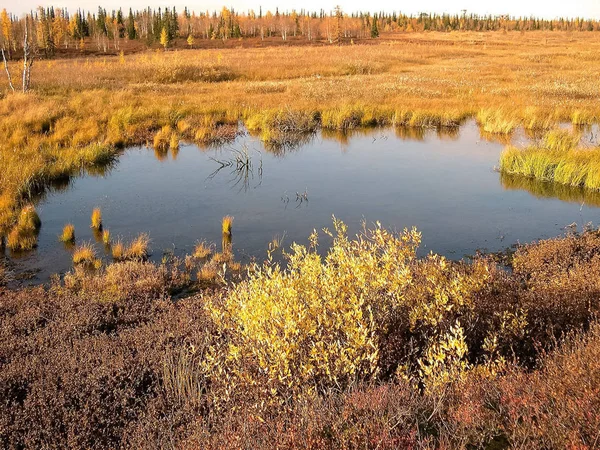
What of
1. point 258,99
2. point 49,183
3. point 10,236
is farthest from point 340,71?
point 10,236

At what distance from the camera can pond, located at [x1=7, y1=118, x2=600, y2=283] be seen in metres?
9.91

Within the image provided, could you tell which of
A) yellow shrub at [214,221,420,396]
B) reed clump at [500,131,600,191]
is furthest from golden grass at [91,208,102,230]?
reed clump at [500,131,600,191]

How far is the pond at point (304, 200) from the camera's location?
991 centimetres

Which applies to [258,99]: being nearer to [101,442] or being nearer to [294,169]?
[294,169]

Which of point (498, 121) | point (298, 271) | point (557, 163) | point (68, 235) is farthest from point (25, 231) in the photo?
point (498, 121)

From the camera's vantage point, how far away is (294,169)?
49.4 ft

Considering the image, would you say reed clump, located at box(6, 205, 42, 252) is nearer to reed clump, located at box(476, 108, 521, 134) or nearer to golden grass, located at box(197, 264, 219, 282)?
golden grass, located at box(197, 264, 219, 282)

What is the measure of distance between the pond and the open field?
128 cm

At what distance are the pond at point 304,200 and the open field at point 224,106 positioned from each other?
128 cm

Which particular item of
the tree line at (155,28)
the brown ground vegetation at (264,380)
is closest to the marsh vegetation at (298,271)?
the brown ground vegetation at (264,380)

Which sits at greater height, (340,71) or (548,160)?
(340,71)

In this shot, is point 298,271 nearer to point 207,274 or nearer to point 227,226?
point 207,274

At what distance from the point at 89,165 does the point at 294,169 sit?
238 inches

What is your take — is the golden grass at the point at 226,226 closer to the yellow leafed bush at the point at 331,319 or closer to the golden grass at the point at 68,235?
the golden grass at the point at 68,235
